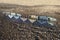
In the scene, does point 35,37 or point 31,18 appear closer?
point 35,37

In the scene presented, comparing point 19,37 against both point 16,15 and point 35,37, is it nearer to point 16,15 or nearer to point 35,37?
point 35,37

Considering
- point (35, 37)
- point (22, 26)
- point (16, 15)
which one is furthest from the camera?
point (16, 15)

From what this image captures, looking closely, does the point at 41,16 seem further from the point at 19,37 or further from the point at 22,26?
the point at 19,37

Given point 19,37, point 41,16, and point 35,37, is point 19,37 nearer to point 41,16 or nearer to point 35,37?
point 35,37

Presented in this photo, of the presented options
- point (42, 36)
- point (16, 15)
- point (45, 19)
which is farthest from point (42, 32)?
point (16, 15)

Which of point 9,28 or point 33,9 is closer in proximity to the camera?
point 9,28

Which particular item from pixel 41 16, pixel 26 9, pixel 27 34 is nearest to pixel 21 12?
pixel 26 9

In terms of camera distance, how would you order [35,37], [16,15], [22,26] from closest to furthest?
1. [35,37]
2. [22,26]
3. [16,15]

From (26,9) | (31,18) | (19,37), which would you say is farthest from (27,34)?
(26,9)
